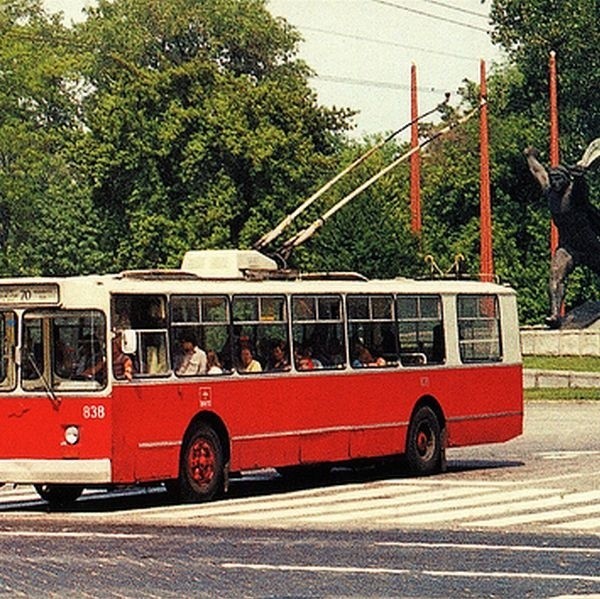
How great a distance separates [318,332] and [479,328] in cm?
360

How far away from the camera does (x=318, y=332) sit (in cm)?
2750

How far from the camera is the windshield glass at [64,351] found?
24094 millimetres

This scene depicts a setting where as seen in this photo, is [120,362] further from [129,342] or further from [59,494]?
[59,494]

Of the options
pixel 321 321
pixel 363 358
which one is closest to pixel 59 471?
pixel 321 321

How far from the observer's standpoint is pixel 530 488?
26.1 m

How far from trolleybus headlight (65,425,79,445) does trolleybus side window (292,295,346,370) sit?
146 inches

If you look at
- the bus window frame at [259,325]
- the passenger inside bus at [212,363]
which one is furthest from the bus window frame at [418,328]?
the passenger inside bus at [212,363]

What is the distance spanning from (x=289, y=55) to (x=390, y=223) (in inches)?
1534

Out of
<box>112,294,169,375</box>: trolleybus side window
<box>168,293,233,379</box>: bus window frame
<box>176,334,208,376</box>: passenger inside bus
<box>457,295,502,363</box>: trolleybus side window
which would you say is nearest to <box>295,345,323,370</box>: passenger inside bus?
<box>168,293,233,379</box>: bus window frame

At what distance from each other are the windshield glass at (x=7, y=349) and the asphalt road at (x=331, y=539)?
1.26 meters

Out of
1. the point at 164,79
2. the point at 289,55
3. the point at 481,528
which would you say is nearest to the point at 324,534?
the point at 481,528

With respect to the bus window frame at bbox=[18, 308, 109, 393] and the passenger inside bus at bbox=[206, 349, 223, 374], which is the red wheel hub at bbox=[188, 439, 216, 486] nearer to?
the passenger inside bus at bbox=[206, 349, 223, 374]

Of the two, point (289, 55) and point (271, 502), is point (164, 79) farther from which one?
point (271, 502)

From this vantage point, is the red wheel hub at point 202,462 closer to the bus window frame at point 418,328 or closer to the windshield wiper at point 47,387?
the windshield wiper at point 47,387
